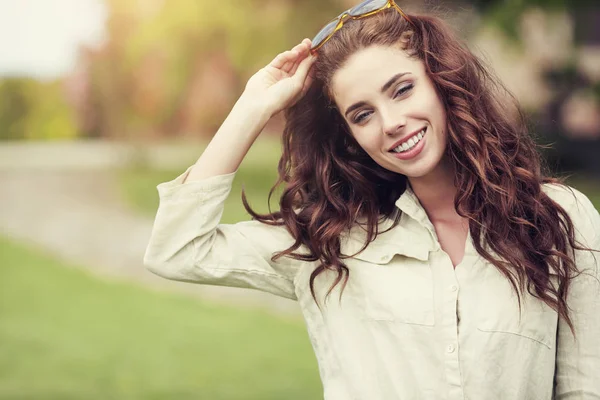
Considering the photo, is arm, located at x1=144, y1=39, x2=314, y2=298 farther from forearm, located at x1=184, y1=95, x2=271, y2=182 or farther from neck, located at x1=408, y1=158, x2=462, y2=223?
neck, located at x1=408, y1=158, x2=462, y2=223

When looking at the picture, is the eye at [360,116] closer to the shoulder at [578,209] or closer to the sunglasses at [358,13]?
the sunglasses at [358,13]

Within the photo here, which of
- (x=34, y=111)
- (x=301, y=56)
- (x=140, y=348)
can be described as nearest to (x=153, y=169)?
(x=34, y=111)

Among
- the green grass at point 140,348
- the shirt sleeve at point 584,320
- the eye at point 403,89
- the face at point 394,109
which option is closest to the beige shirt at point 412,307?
the shirt sleeve at point 584,320

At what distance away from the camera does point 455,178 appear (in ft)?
6.82

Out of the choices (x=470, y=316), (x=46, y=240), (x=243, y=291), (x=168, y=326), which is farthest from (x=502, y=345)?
(x=46, y=240)

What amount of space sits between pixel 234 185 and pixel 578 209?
12.5 m

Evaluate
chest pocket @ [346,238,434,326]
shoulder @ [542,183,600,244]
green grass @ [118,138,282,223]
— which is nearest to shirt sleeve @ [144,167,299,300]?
chest pocket @ [346,238,434,326]

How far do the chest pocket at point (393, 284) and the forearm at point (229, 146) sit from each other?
403 millimetres

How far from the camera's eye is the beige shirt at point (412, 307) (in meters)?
1.87

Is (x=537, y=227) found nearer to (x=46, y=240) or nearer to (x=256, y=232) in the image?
(x=256, y=232)

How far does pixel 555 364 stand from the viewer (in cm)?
199

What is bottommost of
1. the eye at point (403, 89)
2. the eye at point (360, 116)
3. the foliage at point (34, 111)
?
the foliage at point (34, 111)

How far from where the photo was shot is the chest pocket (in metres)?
1.93

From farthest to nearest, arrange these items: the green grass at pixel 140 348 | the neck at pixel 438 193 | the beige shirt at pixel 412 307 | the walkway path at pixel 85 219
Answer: the walkway path at pixel 85 219 < the green grass at pixel 140 348 < the neck at pixel 438 193 < the beige shirt at pixel 412 307
